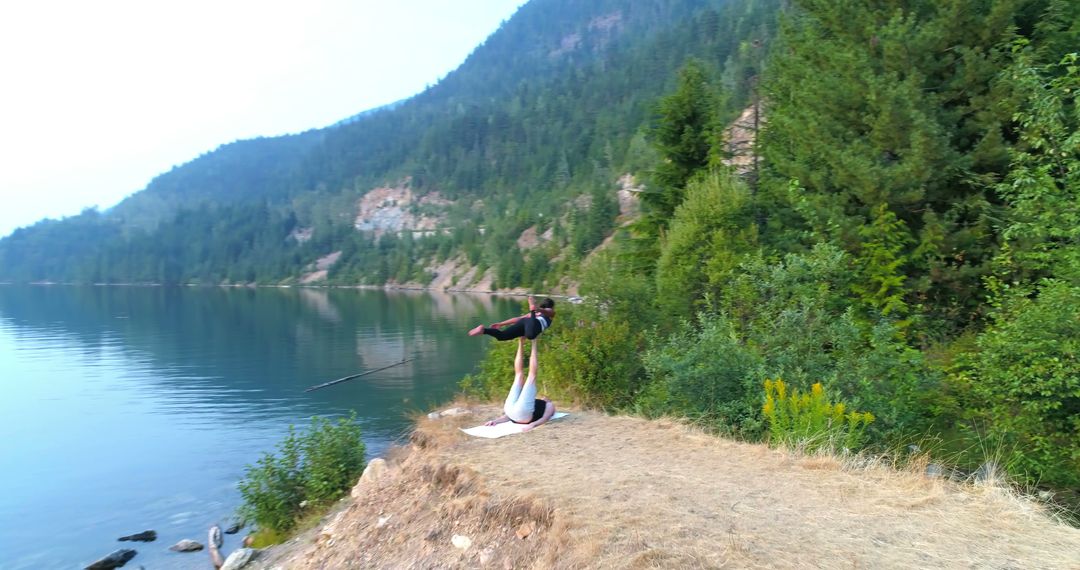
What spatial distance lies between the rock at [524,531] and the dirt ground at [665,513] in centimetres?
1

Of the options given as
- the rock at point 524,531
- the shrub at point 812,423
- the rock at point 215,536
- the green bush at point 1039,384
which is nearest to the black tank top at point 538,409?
the shrub at point 812,423

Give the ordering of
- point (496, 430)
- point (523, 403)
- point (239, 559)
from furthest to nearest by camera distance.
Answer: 1. point (239, 559)
2. point (523, 403)
3. point (496, 430)

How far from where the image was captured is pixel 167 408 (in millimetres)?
35781

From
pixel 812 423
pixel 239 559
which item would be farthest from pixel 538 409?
pixel 239 559

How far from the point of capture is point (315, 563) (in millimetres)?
9742

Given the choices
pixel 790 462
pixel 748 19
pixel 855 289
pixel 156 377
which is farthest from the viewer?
pixel 748 19

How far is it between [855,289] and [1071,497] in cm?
701

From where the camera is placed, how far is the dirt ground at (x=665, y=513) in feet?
19.3

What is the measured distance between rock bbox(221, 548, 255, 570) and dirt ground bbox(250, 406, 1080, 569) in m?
4.37

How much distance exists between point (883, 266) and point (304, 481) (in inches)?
606

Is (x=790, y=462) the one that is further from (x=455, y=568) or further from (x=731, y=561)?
(x=455, y=568)

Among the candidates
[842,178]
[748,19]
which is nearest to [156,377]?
[842,178]

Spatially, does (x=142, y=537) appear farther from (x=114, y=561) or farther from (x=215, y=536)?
(x=215, y=536)

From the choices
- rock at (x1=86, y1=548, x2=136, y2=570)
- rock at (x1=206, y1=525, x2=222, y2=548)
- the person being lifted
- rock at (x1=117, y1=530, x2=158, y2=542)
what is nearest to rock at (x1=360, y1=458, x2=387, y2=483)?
the person being lifted
